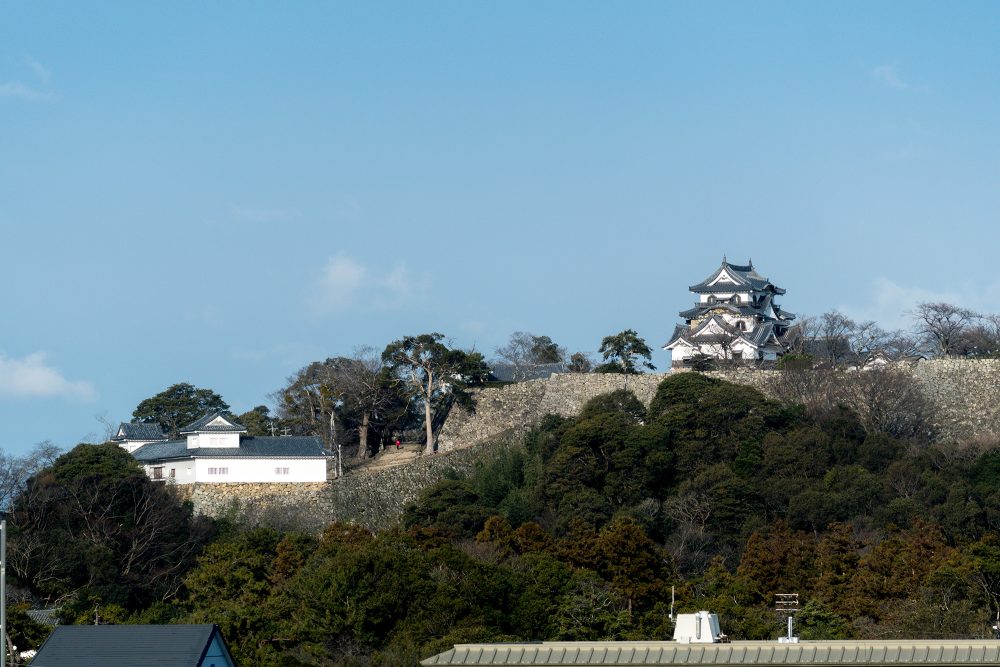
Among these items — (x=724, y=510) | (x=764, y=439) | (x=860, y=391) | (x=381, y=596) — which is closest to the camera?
(x=381, y=596)

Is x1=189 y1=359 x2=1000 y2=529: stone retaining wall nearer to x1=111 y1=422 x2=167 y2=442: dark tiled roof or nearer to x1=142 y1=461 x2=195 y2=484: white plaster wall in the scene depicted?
x1=142 y1=461 x2=195 y2=484: white plaster wall

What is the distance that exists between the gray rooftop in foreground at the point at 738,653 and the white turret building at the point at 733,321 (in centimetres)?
3275

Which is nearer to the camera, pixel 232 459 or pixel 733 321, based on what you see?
pixel 232 459

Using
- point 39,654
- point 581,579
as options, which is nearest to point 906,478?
point 581,579

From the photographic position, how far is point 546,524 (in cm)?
3844

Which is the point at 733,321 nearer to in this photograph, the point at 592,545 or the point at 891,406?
the point at 891,406

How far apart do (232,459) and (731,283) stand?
62.4 ft

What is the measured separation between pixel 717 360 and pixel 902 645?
32.4 m

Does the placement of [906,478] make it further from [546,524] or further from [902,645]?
[902,645]

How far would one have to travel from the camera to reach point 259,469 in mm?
43406

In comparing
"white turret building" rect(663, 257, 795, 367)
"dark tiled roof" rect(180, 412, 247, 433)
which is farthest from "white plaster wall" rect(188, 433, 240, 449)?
"white turret building" rect(663, 257, 795, 367)

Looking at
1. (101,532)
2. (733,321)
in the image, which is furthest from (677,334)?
(101,532)

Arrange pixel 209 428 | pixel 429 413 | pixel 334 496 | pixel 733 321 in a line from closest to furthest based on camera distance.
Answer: pixel 334 496 → pixel 209 428 → pixel 429 413 → pixel 733 321

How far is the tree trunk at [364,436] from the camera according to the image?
4716 centimetres
